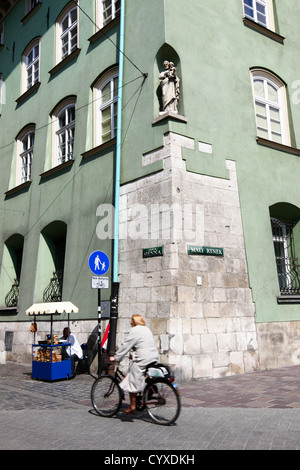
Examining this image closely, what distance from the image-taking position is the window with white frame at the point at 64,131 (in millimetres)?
14641

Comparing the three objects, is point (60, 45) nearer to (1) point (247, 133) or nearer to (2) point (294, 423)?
(1) point (247, 133)

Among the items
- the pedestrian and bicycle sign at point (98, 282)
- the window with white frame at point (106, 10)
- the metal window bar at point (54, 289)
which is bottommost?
the pedestrian and bicycle sign at point (98, 282)

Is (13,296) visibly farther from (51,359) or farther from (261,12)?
(261,12)

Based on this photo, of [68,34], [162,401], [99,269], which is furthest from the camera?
[68,34]

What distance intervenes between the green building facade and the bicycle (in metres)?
2.86

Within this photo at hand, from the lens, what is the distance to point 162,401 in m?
5.91

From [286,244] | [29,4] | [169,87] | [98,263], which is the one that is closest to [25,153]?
[29,4]

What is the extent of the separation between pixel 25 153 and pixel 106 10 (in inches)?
242

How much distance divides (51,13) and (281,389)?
15514mm

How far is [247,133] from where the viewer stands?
12.2 m

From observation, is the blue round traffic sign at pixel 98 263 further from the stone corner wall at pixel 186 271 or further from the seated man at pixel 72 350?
the seated man at pixel 72 350

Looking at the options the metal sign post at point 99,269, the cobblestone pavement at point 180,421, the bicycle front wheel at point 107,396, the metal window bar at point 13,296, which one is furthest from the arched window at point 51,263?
the bicycle front wheel at point 107,396

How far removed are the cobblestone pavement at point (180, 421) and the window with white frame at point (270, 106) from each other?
7386 mm

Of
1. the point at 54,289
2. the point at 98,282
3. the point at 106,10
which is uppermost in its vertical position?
the point at 106,10
